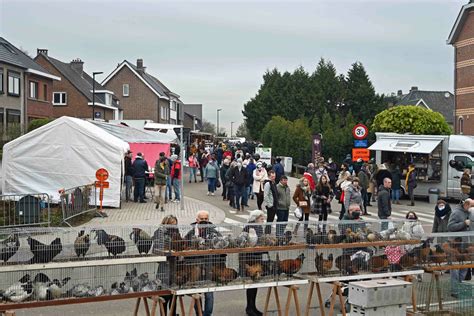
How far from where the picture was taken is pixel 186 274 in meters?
8.20

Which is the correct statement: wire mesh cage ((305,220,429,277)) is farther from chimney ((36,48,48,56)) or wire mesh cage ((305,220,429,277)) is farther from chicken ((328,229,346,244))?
chimney ((36,48,48,56))

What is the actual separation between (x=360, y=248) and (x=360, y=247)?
0.25 feet

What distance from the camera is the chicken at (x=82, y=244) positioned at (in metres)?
8.23

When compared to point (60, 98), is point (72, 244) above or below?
below

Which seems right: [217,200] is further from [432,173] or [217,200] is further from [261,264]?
[261,264]

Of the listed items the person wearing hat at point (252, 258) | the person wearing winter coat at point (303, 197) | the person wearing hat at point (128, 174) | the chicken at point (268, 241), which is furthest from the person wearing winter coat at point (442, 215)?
the person wearing hat at point (128, 174)

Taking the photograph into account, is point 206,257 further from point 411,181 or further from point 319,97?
point 319,97

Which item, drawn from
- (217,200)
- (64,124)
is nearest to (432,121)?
(217,200)

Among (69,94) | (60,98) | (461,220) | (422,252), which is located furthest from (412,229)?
(60,98)

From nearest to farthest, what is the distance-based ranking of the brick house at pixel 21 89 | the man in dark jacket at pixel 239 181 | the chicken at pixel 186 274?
the chicken at pixel 186 274
the man in dark jacket at pixel 239 181
the brick house at pixel 21 89

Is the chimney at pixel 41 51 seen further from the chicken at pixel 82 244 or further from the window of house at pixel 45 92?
the chicken at pixel 82 244

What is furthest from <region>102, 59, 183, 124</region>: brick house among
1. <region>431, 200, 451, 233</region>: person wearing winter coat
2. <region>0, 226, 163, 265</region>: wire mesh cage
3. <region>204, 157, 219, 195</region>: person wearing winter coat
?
<region>0, 226, 163, 265</region>: wire mesh cage

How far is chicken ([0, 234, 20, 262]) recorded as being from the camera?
7785 mm

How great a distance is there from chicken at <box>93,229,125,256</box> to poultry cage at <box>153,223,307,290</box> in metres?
0.46
